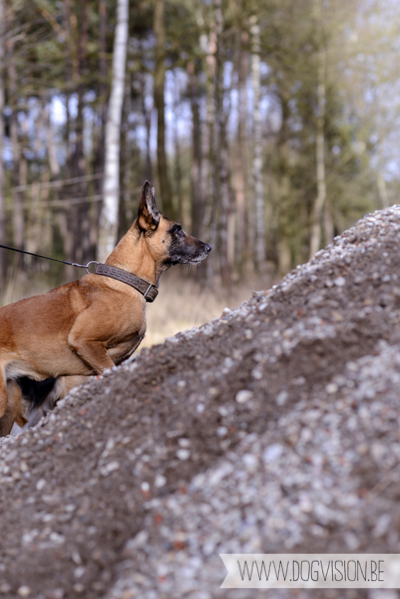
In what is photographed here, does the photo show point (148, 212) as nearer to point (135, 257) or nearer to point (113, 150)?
point (135, 257)

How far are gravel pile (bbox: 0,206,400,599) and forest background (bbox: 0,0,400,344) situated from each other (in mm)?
6000

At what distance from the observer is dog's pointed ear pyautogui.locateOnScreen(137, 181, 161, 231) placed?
376 cm

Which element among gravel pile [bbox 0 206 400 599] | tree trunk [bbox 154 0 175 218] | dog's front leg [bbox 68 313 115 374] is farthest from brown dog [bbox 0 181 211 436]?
tree trunk [bbox 154 0 175 218]

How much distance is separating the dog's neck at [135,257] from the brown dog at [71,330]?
0.01m

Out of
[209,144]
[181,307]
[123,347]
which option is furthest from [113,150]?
[209,144]

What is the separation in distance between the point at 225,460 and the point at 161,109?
11.8 meters

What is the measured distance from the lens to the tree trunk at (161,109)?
12.3 m

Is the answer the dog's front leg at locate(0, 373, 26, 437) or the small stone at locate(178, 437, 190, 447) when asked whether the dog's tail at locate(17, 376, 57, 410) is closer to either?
the dog's front leg at locate(0, 373, 26, 437)

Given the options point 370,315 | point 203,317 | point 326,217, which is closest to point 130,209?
point 326,217

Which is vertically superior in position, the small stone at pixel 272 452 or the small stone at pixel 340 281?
the small stone at pixel 340 281

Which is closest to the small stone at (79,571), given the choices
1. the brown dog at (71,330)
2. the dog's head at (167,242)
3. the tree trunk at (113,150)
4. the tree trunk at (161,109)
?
the brown dog at (71,330)

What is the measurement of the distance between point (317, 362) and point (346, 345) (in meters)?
0.16

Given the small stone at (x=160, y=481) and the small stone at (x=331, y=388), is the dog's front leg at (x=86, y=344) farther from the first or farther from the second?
the small stone at (x=331, y=388)

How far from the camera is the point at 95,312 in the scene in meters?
3.54
